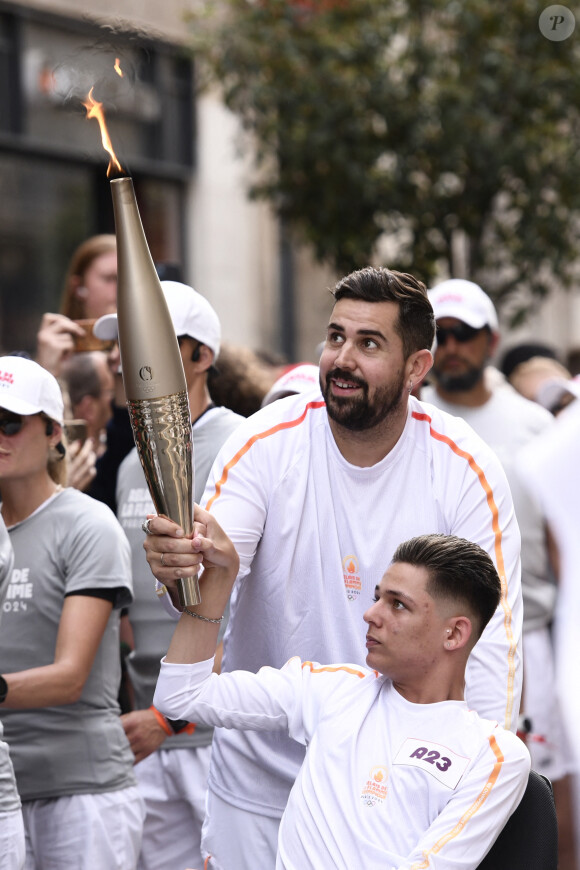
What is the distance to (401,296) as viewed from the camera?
3.25m

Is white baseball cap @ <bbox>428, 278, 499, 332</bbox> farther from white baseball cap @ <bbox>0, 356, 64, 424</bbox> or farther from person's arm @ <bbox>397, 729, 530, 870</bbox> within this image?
person's arm @ <bbox>397, 729, 530, 870</bbox>

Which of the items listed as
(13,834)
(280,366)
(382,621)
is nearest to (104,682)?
(13,834)

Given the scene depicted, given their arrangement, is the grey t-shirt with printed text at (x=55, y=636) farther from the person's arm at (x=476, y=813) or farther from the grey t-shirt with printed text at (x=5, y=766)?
the person's arm at (x=476, y=813)

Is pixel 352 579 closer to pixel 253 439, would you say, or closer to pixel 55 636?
pixel 253 439

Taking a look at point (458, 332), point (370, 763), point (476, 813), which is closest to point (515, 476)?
point (458, 332)

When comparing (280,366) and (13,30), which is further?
(13,30)

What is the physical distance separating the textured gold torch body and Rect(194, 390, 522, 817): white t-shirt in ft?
1.84

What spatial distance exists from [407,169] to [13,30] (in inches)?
138

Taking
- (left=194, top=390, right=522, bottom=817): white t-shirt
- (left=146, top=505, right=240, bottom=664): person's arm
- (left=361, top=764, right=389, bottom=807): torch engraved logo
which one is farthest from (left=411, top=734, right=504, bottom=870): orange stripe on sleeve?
(left=146, top=505, right=240, bottom=664): person's arm

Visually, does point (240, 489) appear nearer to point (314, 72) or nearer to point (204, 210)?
point (314, 72)

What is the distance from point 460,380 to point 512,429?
1.00ft

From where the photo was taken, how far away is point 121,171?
265 cm

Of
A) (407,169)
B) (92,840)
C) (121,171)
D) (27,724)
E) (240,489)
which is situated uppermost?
(407,169)

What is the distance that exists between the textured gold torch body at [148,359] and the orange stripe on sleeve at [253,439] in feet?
1.85
